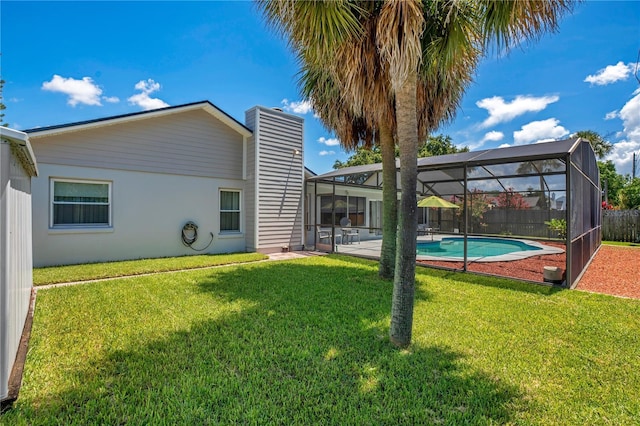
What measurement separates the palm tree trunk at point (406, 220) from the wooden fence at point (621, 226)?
19886mm

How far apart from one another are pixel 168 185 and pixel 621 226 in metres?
22.6

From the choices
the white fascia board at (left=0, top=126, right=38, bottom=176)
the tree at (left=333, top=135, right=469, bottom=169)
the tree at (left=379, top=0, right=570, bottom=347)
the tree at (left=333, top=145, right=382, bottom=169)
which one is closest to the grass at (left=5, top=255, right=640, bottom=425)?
the tree at (left=379, top=0, right=570, bottom=347)

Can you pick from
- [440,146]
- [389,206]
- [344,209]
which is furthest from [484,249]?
[440,146]

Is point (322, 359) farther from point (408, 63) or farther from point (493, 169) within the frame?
point (493, 169)

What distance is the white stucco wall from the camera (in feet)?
26.6

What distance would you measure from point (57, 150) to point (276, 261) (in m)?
6.82

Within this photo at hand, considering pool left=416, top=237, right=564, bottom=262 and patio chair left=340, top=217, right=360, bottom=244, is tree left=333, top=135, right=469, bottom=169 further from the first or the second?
patio chair left=340, top=217, right=360, bottom=244

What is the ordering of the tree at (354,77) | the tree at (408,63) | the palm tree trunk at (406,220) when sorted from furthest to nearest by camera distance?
the tree at (354,77)
the palm tree trunk at (406,220)
the tree at (408,63)

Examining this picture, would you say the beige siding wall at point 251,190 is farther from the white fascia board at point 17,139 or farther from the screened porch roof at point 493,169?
the white fascia board at point 17,139

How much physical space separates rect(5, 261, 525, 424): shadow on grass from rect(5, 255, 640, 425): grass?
0.6 inches

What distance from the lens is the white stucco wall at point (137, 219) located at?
26.6 feet

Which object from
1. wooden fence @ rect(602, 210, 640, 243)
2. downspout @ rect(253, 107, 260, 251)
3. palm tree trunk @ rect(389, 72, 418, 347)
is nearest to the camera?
palm tree trunk @ rect(389, 72, 418, 347)

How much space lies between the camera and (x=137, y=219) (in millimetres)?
9508

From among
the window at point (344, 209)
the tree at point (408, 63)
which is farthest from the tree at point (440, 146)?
the tree at point (408, 63)
